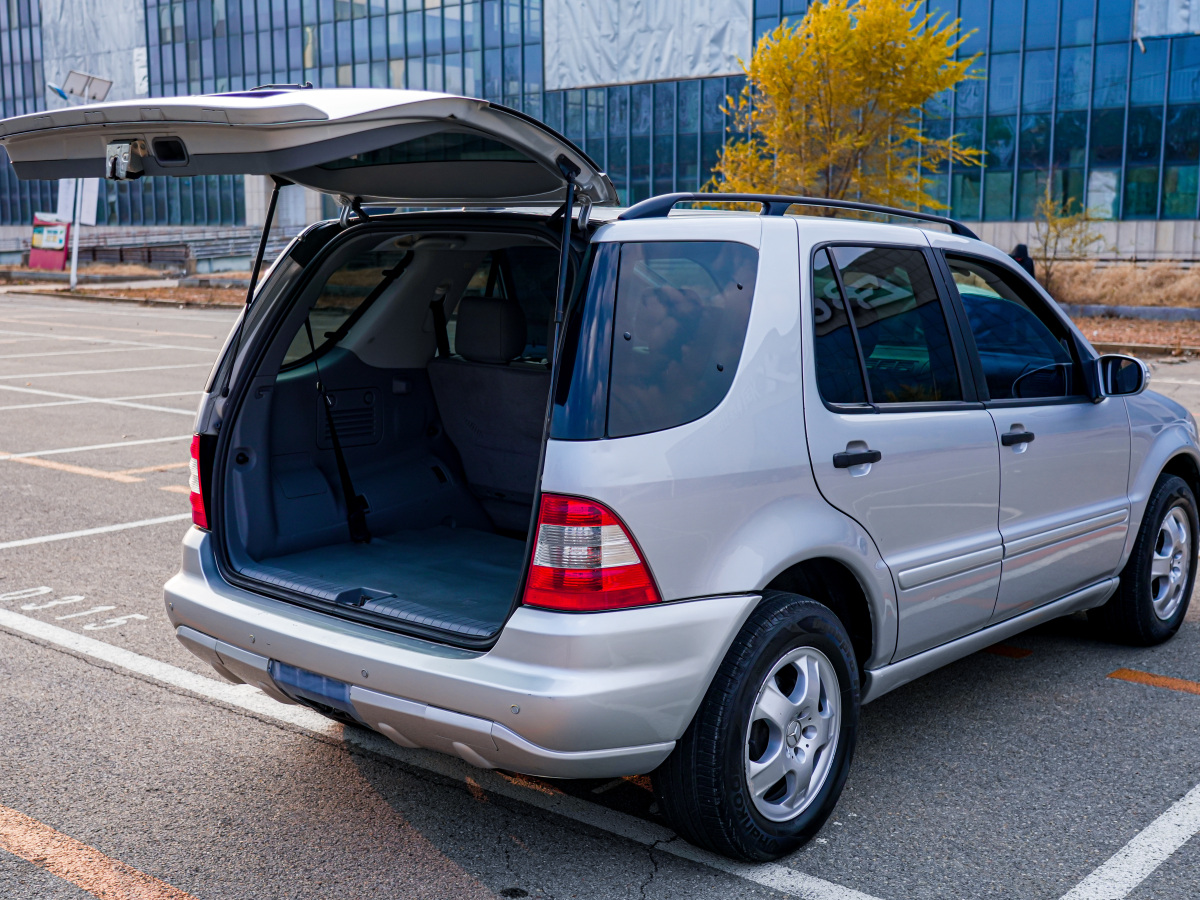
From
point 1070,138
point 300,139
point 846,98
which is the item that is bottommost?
point 300,139

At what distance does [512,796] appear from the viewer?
12.6 ft

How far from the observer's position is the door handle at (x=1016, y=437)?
4191 millimetres

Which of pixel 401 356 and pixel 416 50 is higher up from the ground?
pixel 416 50

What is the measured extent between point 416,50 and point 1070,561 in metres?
51.3

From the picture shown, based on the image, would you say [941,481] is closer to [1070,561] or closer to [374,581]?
[1070,561]

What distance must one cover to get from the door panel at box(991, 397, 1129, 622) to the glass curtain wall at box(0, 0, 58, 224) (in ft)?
228

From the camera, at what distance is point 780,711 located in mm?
3418

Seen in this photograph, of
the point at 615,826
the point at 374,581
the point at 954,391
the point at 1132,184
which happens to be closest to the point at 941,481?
the point at 954,391

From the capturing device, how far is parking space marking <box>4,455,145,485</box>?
898cm

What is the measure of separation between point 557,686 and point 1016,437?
80.2 inches

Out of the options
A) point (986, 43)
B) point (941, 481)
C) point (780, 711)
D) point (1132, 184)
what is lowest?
point (780, 711)

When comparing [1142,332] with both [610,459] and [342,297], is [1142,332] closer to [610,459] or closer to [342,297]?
[342,297]

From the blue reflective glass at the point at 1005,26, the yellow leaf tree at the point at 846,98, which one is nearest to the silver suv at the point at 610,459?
the yellow leaf tree at the point at 846,98

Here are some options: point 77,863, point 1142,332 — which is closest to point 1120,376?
point 77,863
